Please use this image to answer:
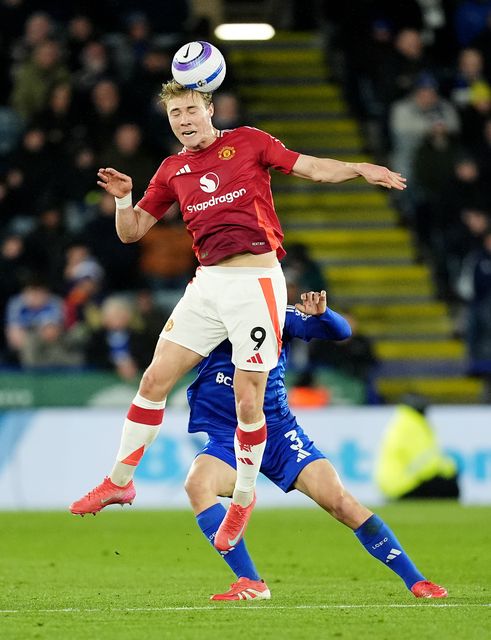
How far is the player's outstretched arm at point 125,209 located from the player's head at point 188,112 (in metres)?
0.40

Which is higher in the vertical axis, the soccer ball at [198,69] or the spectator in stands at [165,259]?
the soccer ball at [198,69]

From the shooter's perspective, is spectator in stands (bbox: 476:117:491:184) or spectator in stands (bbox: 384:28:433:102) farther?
spectator in stands (bbox: 384:28:433:102)

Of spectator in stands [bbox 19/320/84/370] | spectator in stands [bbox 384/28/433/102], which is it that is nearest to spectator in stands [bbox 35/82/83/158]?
spectator in stands [bbox 19/320/84/370]

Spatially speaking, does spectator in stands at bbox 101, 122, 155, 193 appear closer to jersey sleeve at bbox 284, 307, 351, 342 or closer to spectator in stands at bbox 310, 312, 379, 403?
spectator in stands at bbox 310, 312, 379, 403

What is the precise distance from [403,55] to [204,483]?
13.3m

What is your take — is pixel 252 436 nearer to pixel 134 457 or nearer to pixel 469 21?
pixel 134 457

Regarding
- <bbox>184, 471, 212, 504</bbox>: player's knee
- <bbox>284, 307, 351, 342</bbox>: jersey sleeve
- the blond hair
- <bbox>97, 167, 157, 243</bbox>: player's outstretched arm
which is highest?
the blond hair

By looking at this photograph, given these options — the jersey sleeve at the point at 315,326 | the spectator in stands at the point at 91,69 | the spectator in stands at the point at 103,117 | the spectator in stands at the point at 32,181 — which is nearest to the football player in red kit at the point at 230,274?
the jersey sleeve at the point at 315,326

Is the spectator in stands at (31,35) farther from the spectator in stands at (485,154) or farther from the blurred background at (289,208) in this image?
the spectator in stands at (485,154)

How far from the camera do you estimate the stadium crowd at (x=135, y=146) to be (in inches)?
682

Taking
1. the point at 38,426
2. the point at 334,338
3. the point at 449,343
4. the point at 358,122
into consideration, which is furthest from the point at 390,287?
the point at 334,338

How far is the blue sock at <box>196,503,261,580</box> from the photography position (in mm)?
8602

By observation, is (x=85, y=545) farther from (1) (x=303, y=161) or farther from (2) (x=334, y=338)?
(1) (x=303, y=161)

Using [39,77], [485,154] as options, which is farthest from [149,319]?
[485,154]
